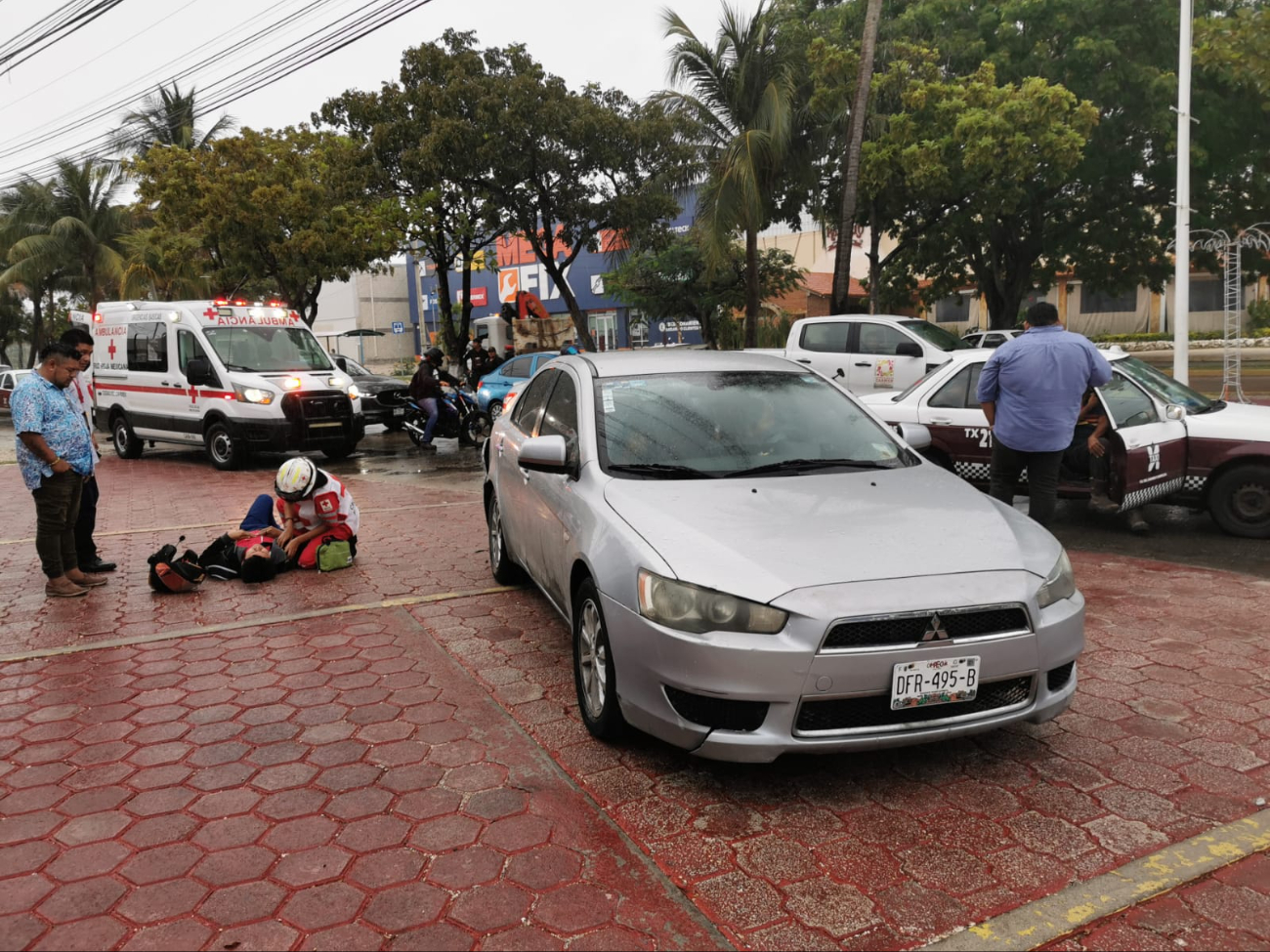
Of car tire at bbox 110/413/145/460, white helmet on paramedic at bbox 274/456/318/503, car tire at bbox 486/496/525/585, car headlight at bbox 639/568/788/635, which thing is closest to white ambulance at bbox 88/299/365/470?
car tire at bbox 110/413/145/460

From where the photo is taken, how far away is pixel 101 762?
3805 mm

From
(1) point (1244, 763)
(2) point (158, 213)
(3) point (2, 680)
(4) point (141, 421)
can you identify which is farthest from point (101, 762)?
(2) point (158, 213)

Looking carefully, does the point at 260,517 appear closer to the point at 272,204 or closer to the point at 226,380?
the point at 226,380

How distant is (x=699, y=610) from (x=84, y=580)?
5.19 m

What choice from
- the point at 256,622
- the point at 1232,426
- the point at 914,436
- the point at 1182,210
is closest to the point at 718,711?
the point at 914,436

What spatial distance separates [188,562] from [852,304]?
34699mm

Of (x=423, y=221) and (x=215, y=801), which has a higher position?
(x=423, y=221)

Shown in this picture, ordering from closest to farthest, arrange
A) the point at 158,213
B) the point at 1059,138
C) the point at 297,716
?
the point at 297,716
the point at 1059,138
the point at 158,213

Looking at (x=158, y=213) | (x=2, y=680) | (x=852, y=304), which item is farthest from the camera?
(x=852, y=304)

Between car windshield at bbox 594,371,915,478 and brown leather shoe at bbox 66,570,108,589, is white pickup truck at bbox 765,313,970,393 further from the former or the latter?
brown leather shoe at bbox 66,570,108,589

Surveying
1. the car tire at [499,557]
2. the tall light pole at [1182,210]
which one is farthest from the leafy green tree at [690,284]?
the car tire at [499,557]

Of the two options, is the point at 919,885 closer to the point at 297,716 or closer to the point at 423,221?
the point at 297,716

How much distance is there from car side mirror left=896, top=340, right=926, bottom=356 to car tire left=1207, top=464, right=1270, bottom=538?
5.28m

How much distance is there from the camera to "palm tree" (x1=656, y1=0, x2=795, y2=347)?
59.7 feet
